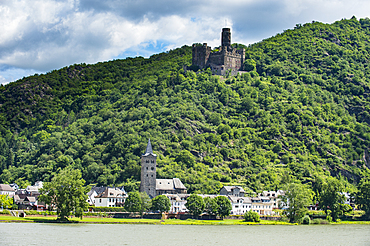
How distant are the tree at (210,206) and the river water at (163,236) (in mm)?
19303

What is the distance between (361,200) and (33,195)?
9351cm

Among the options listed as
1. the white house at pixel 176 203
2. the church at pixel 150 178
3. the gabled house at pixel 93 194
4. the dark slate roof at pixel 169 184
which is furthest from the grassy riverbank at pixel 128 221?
the dark slate roof at pixel 169 184

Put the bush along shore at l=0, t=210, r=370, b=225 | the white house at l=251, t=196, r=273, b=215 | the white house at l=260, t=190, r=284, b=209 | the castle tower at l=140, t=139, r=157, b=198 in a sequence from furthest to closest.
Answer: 1. the white house at l=260, t=190, r=284, b=209
2. the white house at l=251, t=196, r=273, b=215
3. the castle tower at l=140, t=139, r=157, b=198
4. the bush along shore at l=0, t=210, r=370, b=225

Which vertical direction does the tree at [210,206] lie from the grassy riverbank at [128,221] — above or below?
above

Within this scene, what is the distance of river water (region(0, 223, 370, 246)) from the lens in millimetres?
75812

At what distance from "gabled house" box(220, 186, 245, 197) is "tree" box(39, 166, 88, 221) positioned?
57258mm

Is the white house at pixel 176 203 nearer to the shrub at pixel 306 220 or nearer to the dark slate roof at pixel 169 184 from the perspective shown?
the dark slate roof at pixel 169 184

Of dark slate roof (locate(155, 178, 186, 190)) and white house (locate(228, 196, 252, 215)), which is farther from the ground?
dark slate roof (locate(155, 178, 186, 190))

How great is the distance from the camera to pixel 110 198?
14412 cm

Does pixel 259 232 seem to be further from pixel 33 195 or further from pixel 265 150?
pixel 265 150

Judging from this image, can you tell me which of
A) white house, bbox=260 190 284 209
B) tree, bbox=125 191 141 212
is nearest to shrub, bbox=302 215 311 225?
white house, bbox=260 190 284 209

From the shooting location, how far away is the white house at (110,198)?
470 feet

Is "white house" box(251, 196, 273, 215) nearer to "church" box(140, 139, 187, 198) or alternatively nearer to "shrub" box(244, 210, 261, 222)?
"church" box(140, 139, 187, 198)

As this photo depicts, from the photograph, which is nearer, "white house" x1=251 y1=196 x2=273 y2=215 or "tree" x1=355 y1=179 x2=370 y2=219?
"tree" x1=355 y1=179 x2=370 y2=219
